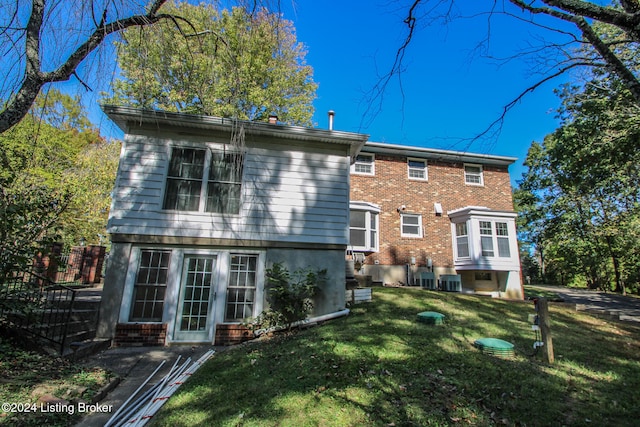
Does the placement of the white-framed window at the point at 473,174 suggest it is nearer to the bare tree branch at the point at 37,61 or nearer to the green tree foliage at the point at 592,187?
the green tree foliage at the point at 592,187

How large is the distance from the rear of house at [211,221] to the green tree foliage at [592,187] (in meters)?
6.69

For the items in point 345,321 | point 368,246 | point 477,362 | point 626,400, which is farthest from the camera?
point 368,246

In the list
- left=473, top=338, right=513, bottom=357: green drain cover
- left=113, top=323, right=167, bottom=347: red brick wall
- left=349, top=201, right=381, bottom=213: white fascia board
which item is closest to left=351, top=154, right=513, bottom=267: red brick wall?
left=349, top=201, right=381, bottom=213: white fascia board

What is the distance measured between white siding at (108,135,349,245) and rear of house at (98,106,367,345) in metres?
0.03

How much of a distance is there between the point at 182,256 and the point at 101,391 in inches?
140

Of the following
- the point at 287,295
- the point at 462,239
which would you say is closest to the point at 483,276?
the point at 462,239

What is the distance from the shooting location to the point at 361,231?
13672mm

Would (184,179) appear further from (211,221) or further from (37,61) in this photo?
(37,61)

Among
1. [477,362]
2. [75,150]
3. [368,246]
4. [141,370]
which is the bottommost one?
[141,370]

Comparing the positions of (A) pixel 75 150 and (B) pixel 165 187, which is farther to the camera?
(A) pixel 75 150

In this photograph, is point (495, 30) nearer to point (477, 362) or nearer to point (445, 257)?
point (477, 362)

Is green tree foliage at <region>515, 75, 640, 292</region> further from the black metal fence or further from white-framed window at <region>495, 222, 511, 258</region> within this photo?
the black metal fence

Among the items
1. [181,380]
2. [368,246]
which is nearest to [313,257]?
[181,380]

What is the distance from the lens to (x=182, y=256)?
751 cm
